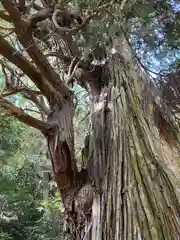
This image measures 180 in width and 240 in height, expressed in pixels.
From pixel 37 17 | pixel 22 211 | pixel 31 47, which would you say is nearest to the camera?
pixel 31 47

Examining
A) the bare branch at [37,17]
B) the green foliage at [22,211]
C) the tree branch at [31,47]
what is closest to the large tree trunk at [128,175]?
the tree branch at [31,47]

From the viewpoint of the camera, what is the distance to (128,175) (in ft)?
5.36

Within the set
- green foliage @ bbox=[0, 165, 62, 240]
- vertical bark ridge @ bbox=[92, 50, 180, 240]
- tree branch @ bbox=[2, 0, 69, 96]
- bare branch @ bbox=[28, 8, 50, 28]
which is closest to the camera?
vertical bark ridge @ bbox=[92, 50, 180, 240]

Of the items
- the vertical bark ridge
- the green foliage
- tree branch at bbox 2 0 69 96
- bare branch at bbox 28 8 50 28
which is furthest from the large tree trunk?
the green foliage

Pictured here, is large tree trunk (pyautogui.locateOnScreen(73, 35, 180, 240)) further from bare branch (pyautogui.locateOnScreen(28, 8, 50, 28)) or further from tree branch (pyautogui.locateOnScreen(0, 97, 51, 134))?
bare branch (pyautogui.locateOnScreen(28, 8, 50, 28))

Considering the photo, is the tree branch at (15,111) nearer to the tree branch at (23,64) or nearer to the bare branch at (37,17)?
the tree branch at (23,64)

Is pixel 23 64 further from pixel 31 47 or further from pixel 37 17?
pixel 37 17

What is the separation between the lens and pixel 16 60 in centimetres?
169

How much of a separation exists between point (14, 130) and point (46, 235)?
1317 millimetres

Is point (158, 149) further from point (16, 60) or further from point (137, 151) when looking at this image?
point (16, 60)

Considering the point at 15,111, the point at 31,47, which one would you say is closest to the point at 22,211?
the point at 15,111

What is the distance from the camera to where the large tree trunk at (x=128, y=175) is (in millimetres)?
1436

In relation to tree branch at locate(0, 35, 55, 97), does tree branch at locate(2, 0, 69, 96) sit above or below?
above

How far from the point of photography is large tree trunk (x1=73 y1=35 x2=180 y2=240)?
56.5 inches
